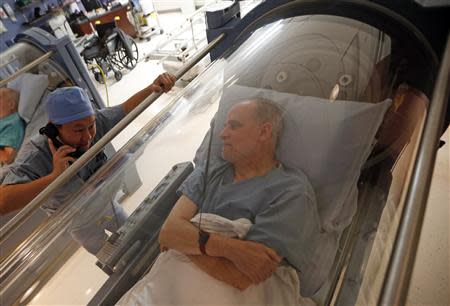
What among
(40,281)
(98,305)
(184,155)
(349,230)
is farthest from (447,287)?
(40,281)

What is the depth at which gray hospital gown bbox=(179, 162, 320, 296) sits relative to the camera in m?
0.92

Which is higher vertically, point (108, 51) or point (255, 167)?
point (255, 167)

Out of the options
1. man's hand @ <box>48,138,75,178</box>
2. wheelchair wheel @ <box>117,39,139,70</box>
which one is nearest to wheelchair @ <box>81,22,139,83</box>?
wheelchair wheel @ <box>117,39,139,70</box>

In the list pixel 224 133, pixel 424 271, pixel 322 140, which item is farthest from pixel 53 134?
pixel 424 271

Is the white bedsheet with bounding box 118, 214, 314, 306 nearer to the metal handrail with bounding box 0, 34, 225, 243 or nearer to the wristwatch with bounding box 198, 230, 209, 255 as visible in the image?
the wristwatch with bounding box 198, 230, 209, 255

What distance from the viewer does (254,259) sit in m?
0.88

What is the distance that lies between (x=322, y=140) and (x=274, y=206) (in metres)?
0.36

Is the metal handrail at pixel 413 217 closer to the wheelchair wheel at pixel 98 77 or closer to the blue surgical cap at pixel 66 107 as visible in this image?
the blue surgical cap at pixel 66 107

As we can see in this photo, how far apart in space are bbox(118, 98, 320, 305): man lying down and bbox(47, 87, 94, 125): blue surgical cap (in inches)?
23.4

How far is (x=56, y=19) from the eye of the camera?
4309 mm

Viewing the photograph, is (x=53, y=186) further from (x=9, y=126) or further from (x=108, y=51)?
(x=108, y=51)

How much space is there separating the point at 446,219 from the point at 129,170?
185 cm

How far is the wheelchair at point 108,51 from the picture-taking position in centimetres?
375

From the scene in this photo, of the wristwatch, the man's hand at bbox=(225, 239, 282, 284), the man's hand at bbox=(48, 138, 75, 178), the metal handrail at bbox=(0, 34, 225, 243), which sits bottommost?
the man's hand at bbox=(225, 239, 282, 284)
